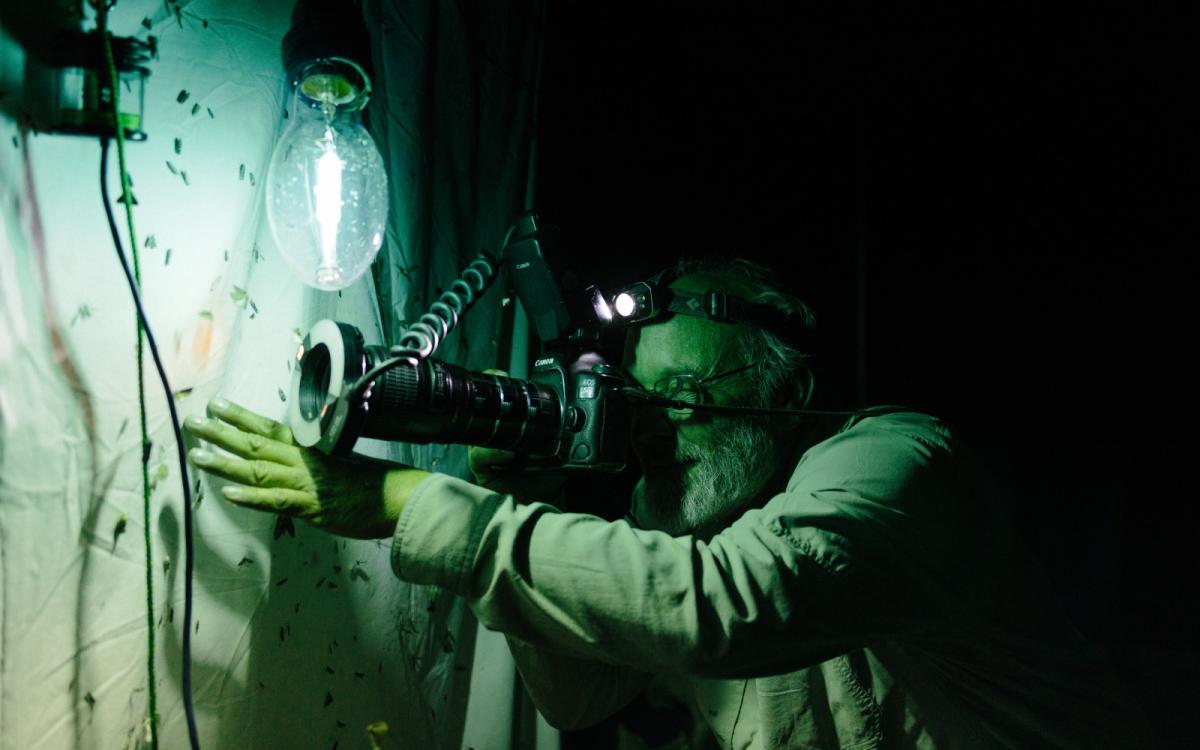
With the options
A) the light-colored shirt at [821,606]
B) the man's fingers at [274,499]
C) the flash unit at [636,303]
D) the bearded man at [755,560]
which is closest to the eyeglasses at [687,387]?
the bearded man at [755,560]

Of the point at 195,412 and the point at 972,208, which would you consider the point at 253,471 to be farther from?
the point at 972,208

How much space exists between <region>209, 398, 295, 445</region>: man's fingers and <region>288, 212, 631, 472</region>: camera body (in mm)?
23

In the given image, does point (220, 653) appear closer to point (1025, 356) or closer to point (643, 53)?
point (643, 53)

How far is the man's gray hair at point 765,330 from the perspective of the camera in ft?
4.34

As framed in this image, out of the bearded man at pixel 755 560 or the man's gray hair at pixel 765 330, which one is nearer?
the bearded man at pixel 755 560

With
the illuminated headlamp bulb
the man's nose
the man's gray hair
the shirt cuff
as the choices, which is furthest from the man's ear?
the shirt cuff

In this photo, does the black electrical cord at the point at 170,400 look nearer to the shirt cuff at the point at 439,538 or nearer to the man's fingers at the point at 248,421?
the man's fingers at the point at 248,421

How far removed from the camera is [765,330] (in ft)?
4.39

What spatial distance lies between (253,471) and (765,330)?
3.17 feet

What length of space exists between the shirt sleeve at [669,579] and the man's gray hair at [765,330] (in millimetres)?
508

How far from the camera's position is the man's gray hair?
52.1 inches

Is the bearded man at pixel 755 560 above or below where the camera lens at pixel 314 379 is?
below

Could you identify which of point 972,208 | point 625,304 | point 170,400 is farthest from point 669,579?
point 972,208

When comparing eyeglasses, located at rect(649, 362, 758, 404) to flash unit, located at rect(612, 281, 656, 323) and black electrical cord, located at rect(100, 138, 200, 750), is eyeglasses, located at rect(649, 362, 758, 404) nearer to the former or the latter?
flash unit, located at rect(612, 281, 656, 323)
